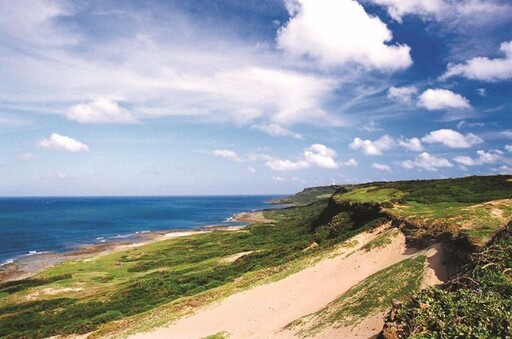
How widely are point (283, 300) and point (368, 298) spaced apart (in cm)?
870

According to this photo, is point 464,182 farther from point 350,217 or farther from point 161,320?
point 161,320

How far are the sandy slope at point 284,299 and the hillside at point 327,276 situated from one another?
0.17 m

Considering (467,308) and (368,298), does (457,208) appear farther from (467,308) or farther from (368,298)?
(467,308)

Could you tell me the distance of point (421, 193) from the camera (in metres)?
47.6

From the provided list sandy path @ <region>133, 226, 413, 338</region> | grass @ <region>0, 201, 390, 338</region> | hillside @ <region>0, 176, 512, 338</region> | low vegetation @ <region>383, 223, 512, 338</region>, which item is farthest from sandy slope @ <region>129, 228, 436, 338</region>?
low vegetation @ <region>383, 223, 512, 338</region>

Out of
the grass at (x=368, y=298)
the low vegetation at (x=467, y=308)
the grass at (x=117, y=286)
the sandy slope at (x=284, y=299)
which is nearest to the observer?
the low vegetation at (x=467, y=308)

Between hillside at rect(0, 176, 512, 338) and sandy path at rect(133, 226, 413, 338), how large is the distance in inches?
6.9

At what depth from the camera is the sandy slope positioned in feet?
89.4

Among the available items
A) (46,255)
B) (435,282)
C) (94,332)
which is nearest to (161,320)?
(94,332)

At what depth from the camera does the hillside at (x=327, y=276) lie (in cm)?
2325

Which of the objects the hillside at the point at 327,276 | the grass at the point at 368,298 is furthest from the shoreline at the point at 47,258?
the grass at the point at 368,298

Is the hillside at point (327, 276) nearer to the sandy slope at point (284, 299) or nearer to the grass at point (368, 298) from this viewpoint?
the grass at point (368, 298)

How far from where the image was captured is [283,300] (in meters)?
29.9

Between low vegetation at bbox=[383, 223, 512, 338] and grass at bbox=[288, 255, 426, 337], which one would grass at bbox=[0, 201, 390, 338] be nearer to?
grass at bbox=[288, 255, 426, 337]
